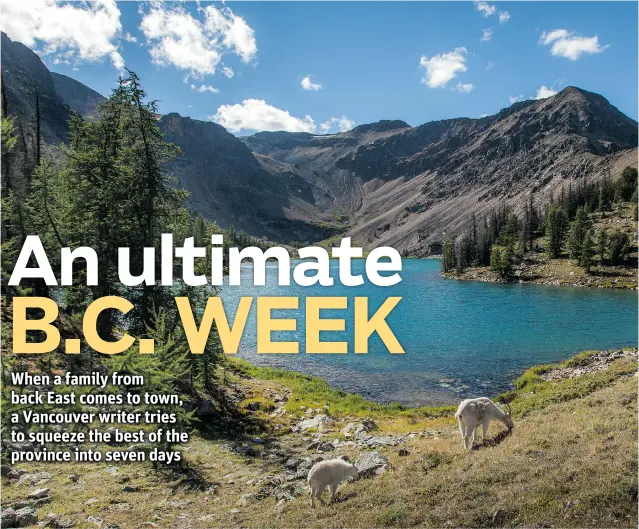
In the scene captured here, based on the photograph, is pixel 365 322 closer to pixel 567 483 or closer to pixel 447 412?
pixel 447 412

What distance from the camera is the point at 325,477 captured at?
1183 cm

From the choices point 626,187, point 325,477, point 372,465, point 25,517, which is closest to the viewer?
point 25,517

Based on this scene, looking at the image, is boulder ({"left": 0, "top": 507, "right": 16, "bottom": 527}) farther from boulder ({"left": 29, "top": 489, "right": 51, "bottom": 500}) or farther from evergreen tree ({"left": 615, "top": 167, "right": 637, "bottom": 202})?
evergreen tree ({"left": 615, "top": 167, "right": 637, "bottom": 202})

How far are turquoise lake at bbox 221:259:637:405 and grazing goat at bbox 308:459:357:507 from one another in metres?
20.8

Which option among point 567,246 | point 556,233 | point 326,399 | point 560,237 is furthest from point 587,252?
point 326,399

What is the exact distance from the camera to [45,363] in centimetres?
2133

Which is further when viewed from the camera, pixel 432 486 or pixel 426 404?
pixel 426 404

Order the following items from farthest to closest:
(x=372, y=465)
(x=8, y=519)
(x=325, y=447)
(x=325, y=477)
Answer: (x=325, y=447) < (x=372, y=465) < (x=325, y=477) < (x=8, y=519)

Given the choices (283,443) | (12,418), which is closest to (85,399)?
(12,418)

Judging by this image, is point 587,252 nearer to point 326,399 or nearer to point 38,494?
point 326,399

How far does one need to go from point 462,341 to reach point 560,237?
3896 inches

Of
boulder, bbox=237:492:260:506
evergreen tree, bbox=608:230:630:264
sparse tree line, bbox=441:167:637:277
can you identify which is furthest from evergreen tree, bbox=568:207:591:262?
boulder, bbox=237:492:260:506

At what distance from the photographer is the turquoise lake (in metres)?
35.8

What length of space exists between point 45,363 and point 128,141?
1277 cm
